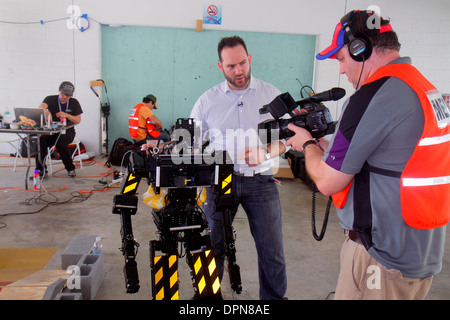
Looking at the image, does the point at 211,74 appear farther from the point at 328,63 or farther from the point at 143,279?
the point at 143,279

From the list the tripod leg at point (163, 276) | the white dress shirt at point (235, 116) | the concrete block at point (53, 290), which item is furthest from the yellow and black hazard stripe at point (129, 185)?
the concrete block at point (53, 290)

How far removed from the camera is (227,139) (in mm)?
2135

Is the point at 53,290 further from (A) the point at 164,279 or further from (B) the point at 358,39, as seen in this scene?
(B) the point at 358,39

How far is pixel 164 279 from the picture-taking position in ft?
5.62

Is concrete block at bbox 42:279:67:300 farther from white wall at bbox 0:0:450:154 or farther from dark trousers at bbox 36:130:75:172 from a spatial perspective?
white wall at bbox 0:0:450:154

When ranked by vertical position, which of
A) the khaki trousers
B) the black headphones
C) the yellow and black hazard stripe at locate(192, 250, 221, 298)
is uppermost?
the black headphones

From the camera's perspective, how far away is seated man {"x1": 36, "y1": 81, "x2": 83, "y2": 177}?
5.49 m

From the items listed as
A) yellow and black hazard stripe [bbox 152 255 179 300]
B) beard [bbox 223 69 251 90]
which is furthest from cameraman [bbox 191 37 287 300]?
yellow and black hazard stripe [bbox 152 255 179 300]

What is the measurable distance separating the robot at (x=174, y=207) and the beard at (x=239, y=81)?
1.51 feet

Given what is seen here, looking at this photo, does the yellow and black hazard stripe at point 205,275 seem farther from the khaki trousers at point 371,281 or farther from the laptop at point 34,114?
the laptop at point 34,114

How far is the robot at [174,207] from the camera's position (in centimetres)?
167
